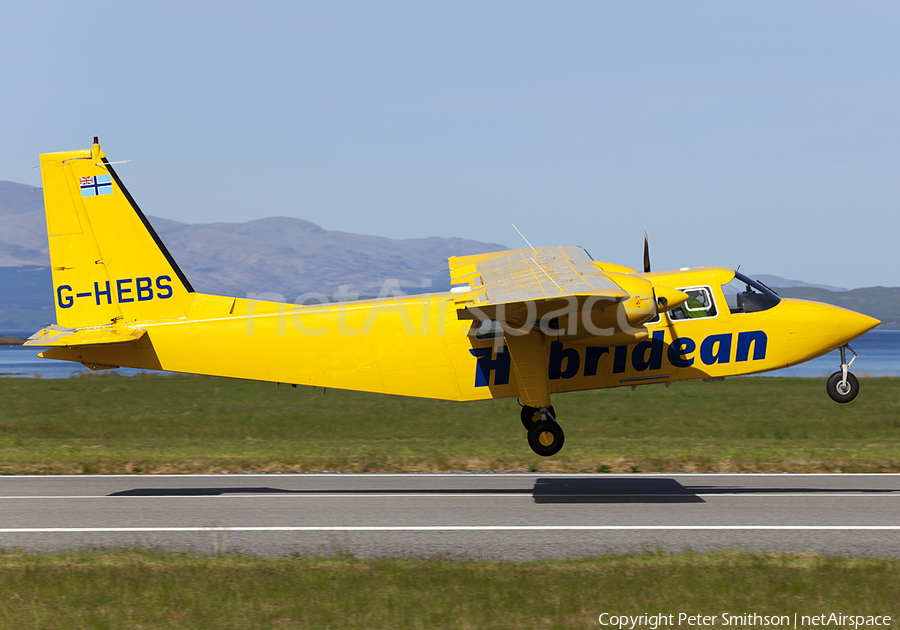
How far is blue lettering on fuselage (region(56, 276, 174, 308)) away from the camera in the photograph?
19109mm

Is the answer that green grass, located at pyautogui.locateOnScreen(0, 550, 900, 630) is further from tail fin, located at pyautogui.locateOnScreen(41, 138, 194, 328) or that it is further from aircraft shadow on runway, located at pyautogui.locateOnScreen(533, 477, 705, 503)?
tail fin, located at pyautogui.locateOnScreen(41, 138, 194, 328)

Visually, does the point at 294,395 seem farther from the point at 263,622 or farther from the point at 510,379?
the point at 263,622

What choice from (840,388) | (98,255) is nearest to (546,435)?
(840,388)

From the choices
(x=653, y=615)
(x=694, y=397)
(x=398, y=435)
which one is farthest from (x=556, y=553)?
(x=694, y=397)

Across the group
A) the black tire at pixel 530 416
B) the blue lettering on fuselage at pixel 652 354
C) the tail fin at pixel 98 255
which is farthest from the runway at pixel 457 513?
the tail fin at pixel 98 255

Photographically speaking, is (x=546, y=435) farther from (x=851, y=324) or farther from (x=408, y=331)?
(x=851, y=324)

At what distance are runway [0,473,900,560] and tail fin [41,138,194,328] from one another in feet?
14.4

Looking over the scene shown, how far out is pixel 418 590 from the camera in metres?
11.6

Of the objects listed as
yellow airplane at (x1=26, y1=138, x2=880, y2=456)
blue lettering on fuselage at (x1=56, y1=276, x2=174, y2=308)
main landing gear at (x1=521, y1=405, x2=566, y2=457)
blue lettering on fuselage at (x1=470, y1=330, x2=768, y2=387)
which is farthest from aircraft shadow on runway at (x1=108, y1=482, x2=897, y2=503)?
blue lettering on fuselage at (x1=56, y1=276, x2=174, y2=308)

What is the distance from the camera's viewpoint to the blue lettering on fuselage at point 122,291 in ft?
62.7

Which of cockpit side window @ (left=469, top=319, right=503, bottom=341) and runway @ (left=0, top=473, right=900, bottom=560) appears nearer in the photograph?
runway @ (left=0, top=473, right=900, bottom=560)

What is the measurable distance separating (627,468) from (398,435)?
11882mm

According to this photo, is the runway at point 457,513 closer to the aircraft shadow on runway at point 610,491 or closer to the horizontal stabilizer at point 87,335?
the aircraft shadow on runway at point 610,491

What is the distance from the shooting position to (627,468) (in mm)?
23250
